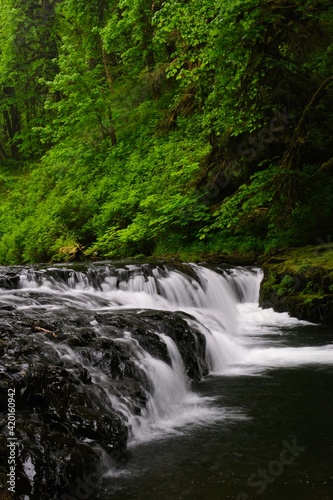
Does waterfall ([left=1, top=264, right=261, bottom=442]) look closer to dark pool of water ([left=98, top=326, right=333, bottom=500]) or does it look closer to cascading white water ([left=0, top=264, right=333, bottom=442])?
cascading white water ([left=0, top=264, right=333, bottom=442])

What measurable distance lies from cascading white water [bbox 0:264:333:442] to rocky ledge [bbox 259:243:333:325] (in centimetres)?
28

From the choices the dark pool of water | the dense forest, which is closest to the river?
the dark pool of water

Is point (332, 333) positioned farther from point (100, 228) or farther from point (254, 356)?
point (100, 228)

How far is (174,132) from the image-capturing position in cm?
1780

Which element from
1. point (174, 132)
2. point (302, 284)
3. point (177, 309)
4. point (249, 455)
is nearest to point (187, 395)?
point (249, 455)

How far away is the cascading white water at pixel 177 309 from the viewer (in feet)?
16.2

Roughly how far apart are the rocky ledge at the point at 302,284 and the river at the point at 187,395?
14.5 inches

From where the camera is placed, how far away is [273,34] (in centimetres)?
959

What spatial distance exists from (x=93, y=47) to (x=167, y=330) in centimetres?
2146

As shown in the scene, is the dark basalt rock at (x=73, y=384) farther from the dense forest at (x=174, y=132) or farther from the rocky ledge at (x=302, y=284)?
the dense forest at (x=174, y=132)

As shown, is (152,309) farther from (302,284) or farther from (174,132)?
(174,132)

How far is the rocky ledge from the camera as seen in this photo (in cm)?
880

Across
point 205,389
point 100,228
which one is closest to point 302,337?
point 205,389

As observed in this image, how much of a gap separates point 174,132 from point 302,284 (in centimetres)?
1021
